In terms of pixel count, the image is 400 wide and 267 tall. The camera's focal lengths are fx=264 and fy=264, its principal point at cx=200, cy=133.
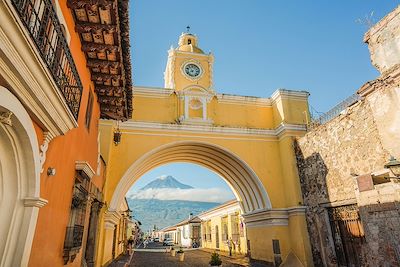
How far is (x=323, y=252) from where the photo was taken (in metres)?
10.0

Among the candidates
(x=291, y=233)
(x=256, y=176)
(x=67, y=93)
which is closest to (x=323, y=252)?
(x=291, y=233)

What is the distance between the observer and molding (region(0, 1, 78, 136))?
229 cm

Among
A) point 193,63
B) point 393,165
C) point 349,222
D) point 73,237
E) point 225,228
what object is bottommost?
point 73,237

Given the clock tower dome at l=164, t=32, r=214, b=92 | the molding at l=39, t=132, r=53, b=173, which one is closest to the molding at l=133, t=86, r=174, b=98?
the clock tower dome at l=164, t=32, r=214, b=92

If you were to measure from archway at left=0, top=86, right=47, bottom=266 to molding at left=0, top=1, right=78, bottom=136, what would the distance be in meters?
0.19

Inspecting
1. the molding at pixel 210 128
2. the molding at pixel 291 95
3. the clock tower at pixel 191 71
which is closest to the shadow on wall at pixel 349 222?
the molding at pixel 210 128

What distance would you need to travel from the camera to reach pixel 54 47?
4.05m

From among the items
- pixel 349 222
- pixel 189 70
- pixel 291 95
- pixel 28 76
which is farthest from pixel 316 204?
pixel 189 70

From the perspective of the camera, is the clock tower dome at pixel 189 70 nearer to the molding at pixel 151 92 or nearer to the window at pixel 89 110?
the molding at pixel 151 92

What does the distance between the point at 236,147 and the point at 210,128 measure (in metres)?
1.58

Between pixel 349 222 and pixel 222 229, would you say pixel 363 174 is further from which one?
pixel 222 229

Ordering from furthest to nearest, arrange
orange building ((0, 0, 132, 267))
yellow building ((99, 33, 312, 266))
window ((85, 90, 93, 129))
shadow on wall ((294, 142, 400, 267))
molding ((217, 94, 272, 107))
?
molding ((217, 94, 272, 107)) → yellow building ((99, 33, 312, 266)) → shadow on wall ((294, 142, 400, 267)) → window ((85, 90, 93, 129)) → orange building ((0, 0, 132, 267))

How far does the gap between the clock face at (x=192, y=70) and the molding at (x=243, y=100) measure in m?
4.68

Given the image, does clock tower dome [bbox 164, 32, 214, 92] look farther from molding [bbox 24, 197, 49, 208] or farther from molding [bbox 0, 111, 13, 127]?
molding [bbox 0, 111, 13, 127]
